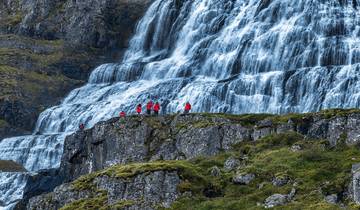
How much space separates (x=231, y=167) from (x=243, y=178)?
3478mm

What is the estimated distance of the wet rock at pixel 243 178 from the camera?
49.8m

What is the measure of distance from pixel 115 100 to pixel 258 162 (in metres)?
59.7

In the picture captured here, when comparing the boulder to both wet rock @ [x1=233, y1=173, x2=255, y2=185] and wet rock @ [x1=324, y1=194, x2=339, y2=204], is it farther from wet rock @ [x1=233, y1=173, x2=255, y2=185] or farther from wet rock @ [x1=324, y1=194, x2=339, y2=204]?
wet rock @ [x1=324, y1=194, x2=339, y2=204]

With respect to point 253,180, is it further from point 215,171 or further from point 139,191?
point 139,191

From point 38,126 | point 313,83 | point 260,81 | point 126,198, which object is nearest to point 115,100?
point 38,126

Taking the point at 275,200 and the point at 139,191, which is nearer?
the point at 275,200

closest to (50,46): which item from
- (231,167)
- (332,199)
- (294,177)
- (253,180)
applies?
(231,167)

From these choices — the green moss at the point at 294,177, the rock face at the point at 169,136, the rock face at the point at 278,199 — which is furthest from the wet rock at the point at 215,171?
the rock face at the point at 169,136

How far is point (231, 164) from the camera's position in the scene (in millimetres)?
53781

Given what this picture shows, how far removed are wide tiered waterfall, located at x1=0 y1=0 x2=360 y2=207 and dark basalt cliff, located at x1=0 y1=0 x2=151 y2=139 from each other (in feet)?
19.5

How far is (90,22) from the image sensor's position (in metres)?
149

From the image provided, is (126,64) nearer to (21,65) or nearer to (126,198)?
(21,65)

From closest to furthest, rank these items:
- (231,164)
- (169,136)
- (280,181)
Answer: (280,181) < (231,164) < (169,136)

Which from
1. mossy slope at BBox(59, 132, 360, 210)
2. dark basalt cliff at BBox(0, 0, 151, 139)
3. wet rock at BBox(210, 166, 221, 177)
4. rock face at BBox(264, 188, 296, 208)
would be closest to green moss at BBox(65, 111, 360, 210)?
mossy slope at BBox(59, 132, 360, 210)
